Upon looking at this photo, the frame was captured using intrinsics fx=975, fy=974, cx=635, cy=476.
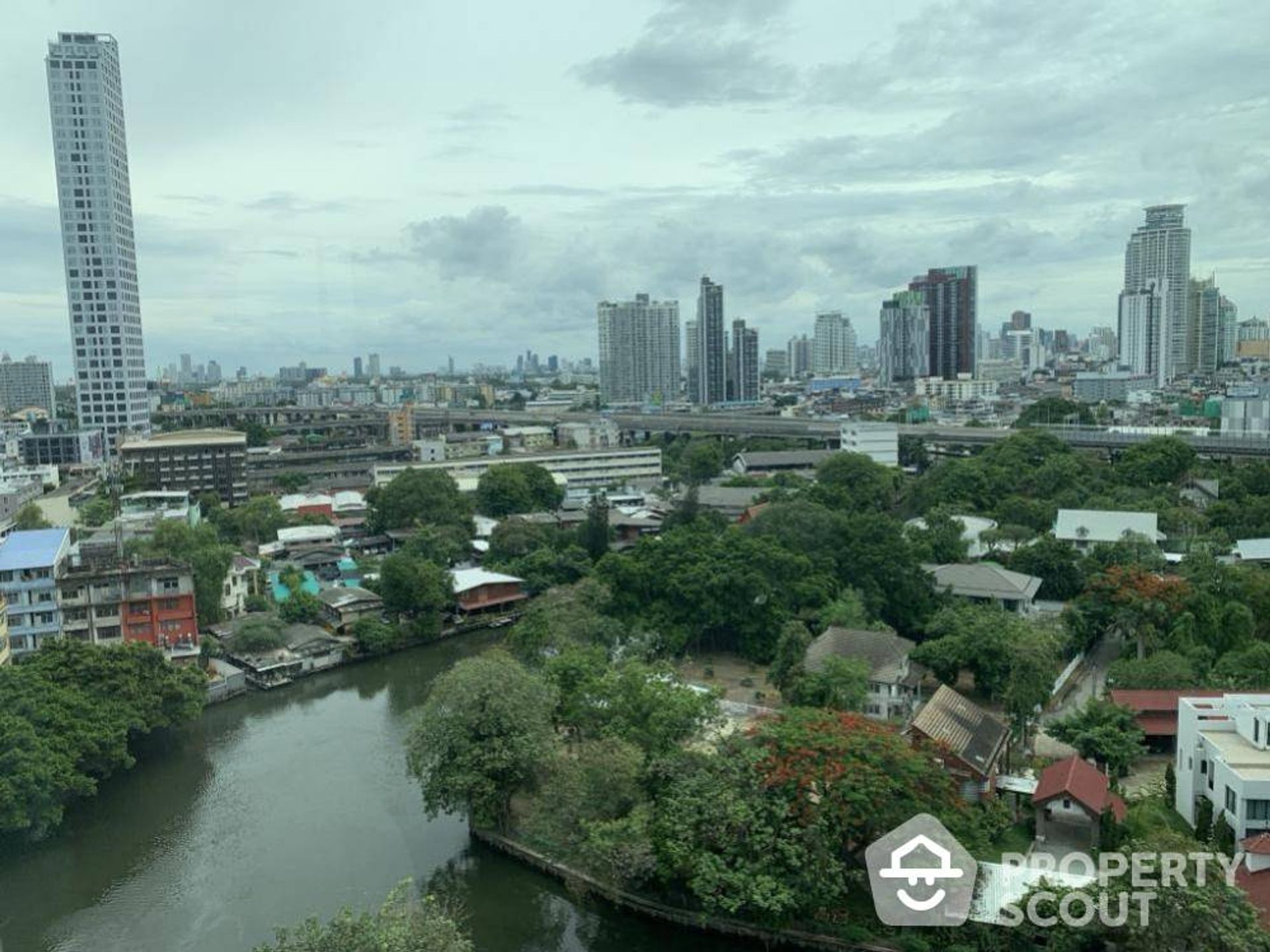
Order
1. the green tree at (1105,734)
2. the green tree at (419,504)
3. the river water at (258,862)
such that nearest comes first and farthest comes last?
the river water at (258,862) < the green tree at (1105,734) < the green tree at (419,504)

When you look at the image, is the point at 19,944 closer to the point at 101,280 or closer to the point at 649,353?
the point at 101,280

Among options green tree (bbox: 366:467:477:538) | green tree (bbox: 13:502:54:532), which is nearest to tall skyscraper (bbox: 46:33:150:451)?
green tree (bbox: 13:502:54:532)

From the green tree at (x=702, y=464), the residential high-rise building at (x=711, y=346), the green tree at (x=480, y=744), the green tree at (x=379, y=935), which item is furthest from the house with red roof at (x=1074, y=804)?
the residential high-rise building at (x=711, y=346)

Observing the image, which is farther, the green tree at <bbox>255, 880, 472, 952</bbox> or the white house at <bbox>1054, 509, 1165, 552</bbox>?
the white house at <bbox>1054, 509, 1165, 552</bbox>

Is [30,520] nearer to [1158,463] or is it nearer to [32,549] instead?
[32,549]

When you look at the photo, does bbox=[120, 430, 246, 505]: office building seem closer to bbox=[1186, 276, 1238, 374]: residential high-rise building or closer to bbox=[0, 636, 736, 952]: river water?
bbox=[0, 636, 736, 952]: river water

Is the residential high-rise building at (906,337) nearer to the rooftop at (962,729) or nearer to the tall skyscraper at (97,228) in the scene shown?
the tall skyscraper at (97,228)
